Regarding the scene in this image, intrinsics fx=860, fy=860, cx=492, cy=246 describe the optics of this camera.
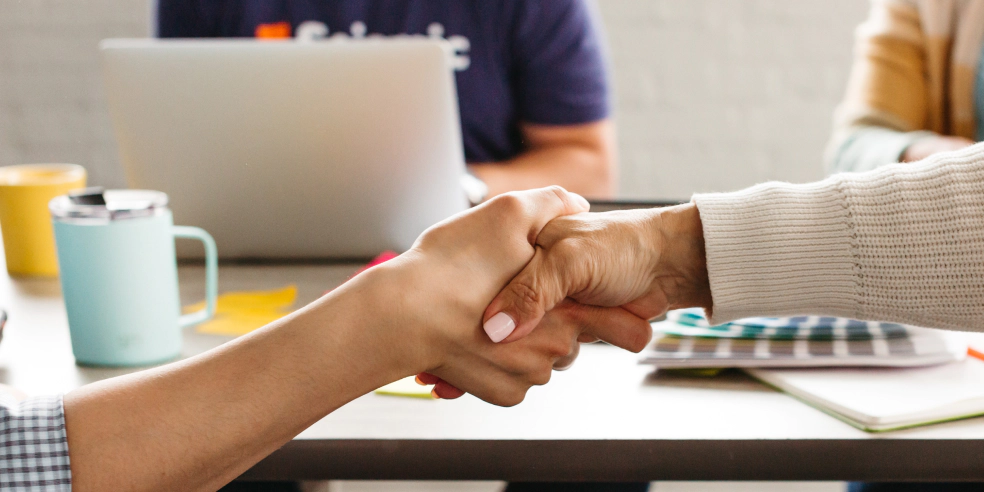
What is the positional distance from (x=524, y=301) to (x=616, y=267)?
0.09m

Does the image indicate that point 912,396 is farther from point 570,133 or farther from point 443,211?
point 570,133

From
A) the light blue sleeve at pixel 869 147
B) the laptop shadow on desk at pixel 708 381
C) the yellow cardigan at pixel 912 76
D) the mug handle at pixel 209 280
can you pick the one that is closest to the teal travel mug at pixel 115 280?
the mug handle at pixel 209 280

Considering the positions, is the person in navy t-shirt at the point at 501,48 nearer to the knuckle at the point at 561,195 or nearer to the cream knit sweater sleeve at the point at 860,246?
the knuckle at the point at 561,195

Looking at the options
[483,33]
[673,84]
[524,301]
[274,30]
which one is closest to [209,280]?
[524,301]

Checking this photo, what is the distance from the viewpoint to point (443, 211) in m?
0.93

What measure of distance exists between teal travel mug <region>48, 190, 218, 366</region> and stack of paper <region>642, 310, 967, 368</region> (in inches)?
15.4

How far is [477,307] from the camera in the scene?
68 cm

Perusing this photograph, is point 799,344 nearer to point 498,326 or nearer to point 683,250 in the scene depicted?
point 683,250

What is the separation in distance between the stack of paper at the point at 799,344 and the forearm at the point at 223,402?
0.23 meters

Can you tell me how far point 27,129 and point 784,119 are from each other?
6.43 ft

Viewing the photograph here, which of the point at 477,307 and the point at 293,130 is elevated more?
the point at 293,130

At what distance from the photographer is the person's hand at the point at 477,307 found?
2.08 ft

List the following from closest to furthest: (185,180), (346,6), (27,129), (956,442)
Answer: (956,442) < (185,180) < (346,6) < (27,129)

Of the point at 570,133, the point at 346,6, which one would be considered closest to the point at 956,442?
the point at 570,133
